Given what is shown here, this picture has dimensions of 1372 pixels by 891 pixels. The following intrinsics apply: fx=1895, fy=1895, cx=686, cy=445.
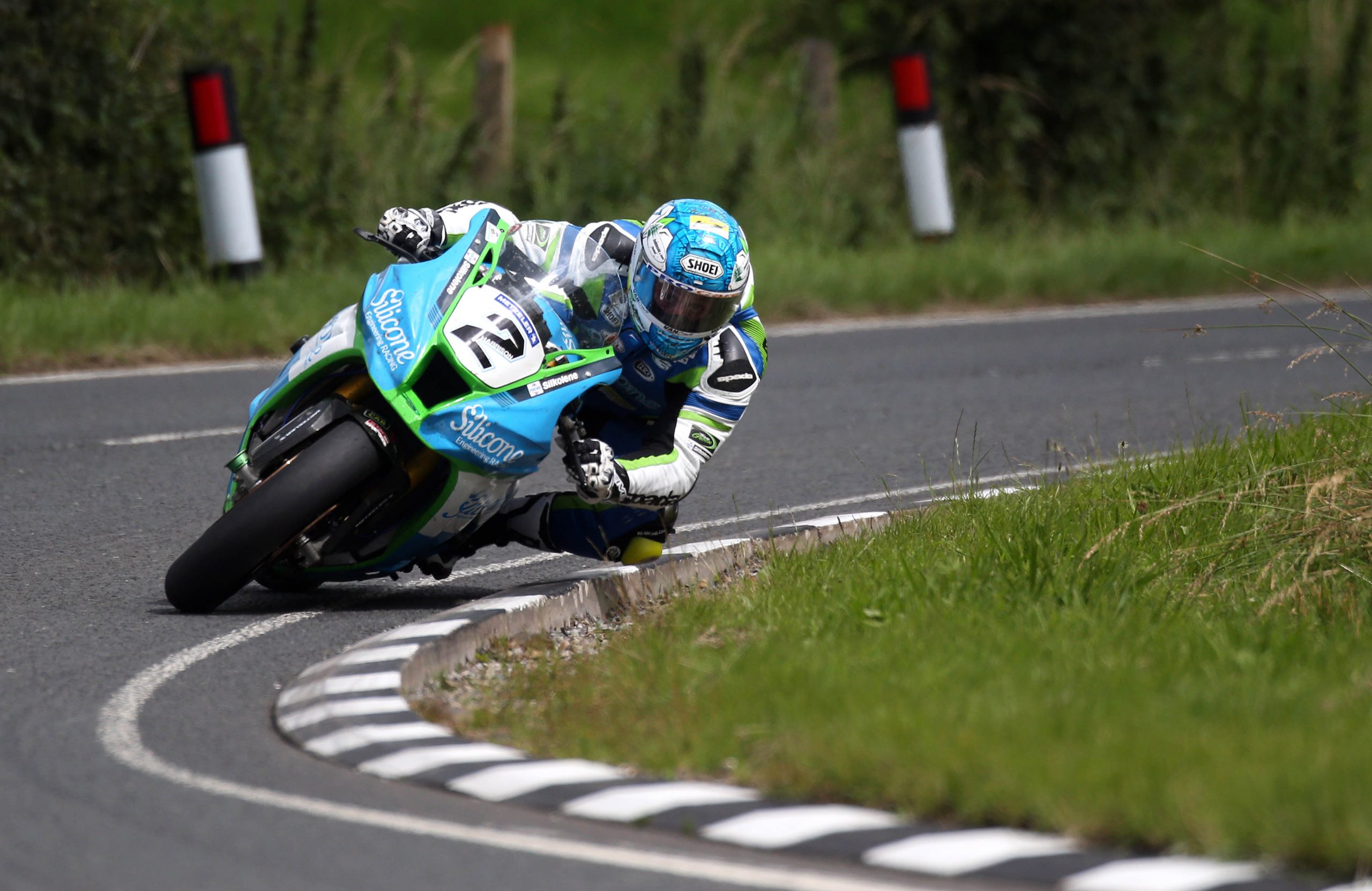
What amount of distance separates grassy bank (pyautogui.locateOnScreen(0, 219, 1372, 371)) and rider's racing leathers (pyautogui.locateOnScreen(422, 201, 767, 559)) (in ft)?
16.9

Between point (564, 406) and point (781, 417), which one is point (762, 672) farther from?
point (781, 417)

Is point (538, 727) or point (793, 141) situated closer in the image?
point (538, 727)

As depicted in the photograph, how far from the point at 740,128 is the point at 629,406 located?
1132cm

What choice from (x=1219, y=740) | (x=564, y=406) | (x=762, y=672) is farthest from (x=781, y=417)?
(x=1219, y=740)

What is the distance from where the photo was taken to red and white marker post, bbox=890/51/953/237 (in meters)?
15.8

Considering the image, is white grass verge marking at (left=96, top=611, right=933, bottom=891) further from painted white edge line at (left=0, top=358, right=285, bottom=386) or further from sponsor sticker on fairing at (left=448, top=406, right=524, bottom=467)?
painted white edge line at (left=0, top=358, right=285, bottom=386)

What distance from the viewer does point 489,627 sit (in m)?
5.81

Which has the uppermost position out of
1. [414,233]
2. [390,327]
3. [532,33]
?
[532,33]

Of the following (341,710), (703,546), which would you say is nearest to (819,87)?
(703,546)

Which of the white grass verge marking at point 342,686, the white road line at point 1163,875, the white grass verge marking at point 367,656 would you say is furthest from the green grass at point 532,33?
the white road line at point 1163,875

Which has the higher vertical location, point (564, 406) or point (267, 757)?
point (564, 406)

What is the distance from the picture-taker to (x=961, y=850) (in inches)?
151

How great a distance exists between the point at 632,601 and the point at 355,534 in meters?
0.97

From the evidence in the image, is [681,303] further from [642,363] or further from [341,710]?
[341,710]
